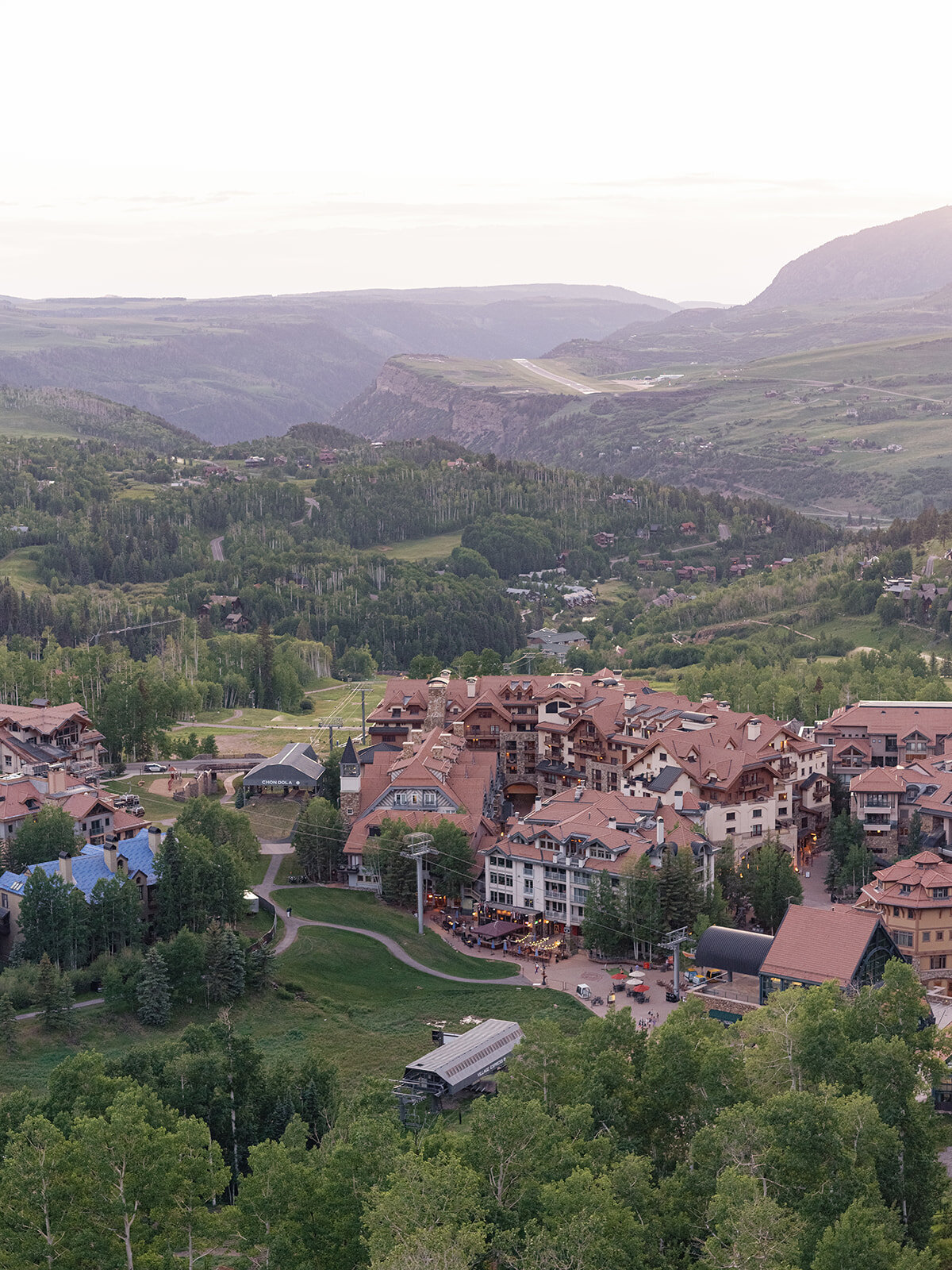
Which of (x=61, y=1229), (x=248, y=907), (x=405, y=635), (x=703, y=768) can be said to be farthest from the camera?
(x=405, y=635)

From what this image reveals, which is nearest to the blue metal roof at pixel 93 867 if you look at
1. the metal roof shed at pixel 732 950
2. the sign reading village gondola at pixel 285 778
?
the sign reading village gondola at pixel 285 778

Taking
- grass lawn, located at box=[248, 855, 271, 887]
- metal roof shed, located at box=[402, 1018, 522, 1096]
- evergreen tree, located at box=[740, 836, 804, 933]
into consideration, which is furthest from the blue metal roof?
evergreen tree, located at box=[740, 836, 804, 933]

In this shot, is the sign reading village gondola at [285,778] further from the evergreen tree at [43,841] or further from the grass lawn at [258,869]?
the evergreen tree at [43,841]

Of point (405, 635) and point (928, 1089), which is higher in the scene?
point (928, 1089)

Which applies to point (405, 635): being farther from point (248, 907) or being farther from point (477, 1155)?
point (477, 1155)

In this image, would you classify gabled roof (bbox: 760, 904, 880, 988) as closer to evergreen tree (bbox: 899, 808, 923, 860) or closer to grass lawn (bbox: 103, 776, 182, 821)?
evergreen tree (bbox: 899, 808, 923, 860)

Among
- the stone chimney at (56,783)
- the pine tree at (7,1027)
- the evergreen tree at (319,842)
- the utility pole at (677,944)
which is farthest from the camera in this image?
the evergreen tree at (319,842)

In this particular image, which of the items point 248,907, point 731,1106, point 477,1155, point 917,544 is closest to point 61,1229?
point 477,1155
